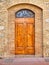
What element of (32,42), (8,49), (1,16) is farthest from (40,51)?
(1,16)

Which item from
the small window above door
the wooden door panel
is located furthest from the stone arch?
the wooden door panel

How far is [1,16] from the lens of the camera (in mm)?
11758

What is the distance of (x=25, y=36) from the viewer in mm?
11922

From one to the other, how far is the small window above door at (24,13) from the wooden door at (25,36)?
18cm

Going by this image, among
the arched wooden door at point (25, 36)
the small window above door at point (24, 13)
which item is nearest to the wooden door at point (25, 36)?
the arched wooden door at point (25, 36)

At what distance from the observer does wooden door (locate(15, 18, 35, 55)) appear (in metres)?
11.9

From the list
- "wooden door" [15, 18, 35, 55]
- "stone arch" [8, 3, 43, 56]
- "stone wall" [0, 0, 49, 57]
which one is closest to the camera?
"stone wall" [0, 0, 49, 57]

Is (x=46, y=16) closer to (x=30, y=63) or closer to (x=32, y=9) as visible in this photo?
(x=32, y=9)

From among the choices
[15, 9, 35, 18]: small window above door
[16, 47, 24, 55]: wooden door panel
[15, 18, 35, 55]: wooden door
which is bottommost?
[16, 47, 24, 55]: wooden door panel

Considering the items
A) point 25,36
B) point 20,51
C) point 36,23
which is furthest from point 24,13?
point 20,51

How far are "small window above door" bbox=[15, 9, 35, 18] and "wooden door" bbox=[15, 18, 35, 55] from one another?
0.18 metres

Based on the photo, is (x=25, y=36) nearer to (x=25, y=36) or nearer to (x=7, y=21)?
(x=25, y=36)

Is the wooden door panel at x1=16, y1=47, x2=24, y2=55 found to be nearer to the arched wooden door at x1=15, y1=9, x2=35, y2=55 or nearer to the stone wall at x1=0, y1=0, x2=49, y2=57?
the arched wooden door at x1=15, y1=9, x2=35, y2=55

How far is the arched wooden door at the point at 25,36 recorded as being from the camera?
11.9m
